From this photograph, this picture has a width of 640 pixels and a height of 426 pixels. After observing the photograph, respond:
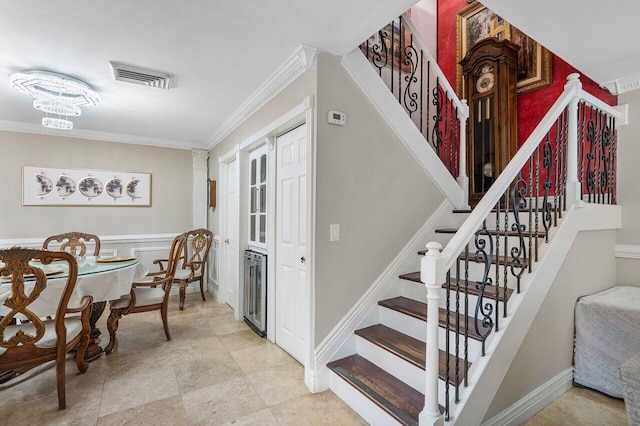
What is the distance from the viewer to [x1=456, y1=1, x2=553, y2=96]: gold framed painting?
3.24 metres

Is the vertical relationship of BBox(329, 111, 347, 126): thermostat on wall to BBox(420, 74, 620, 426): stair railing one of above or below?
above

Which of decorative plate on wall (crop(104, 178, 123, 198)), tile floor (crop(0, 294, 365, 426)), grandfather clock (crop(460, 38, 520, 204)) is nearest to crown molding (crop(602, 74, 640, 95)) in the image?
grandfather clock (crop(460, 38, 520, 204))

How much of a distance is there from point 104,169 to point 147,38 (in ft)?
10.5

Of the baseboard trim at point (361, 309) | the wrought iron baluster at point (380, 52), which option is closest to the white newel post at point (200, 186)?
the wrought iron baluster at point (380, 52)

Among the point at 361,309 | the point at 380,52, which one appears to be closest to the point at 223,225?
the point at 361,309

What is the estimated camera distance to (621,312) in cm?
213

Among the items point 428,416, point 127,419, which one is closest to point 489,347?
point 428,416

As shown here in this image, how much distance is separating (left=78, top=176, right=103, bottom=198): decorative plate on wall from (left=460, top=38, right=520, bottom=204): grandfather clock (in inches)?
198

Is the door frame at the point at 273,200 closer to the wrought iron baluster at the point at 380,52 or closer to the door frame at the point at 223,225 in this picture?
the door frame at the point at 223,225

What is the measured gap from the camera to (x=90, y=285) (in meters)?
2.48

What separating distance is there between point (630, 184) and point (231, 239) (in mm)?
4101

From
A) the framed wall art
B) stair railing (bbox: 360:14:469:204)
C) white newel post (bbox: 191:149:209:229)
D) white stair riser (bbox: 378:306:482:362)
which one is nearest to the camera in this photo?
white stair riser (bbox: 378:306:482:362)

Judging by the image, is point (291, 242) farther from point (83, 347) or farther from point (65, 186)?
point (65, 186)

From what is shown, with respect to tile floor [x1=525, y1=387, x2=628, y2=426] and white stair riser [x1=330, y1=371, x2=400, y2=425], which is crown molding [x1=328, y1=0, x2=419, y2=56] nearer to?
white stair riser [x1=330, y1=371, x2=400, y2=425]
